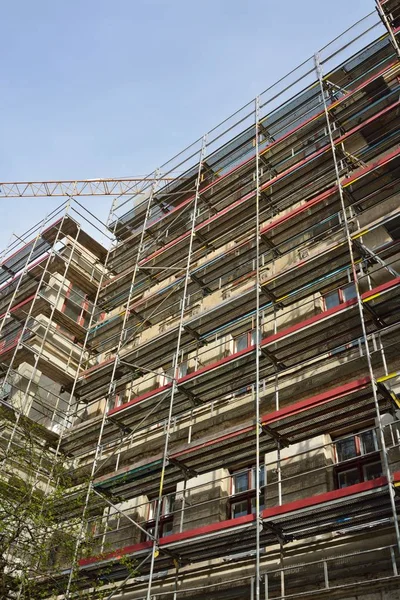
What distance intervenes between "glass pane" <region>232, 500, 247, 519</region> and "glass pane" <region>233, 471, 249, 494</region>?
28cm

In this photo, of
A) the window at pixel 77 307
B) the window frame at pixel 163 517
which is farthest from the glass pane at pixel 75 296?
the window frame at pixel 163 517

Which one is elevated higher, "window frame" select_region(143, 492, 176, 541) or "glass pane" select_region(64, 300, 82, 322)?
"glass pane" select_region(64, 300, 82, 322)

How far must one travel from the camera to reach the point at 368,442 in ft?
39.2

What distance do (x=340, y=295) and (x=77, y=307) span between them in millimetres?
11721

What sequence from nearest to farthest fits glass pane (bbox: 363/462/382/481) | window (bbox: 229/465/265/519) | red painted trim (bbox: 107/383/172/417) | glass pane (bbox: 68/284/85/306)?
glass pane (bbox: 363/462/382/481) < window (bbox: 229/465/265/519) < red painted trim (bbox: 107/383/172/417) < glass pane (bbox: 68/284/85/306)

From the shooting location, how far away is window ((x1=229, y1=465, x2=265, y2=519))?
1279cm

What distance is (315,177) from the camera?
17.7 meters

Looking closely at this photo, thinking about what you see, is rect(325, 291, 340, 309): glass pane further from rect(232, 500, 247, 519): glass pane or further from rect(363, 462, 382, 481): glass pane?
rect(232, 500, 247, 519): glass pane

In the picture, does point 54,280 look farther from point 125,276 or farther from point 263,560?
point 263,560

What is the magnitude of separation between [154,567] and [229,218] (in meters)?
11.1

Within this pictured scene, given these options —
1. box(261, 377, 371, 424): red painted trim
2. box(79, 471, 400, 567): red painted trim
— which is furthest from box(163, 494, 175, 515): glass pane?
box(261, 377, 371, 424): red painted trim

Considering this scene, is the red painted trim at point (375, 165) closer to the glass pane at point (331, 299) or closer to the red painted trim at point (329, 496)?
the glass pane at point (331, 299)

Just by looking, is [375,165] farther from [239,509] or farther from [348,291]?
[239,509]

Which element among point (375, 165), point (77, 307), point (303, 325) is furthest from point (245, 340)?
point (77, 307)
